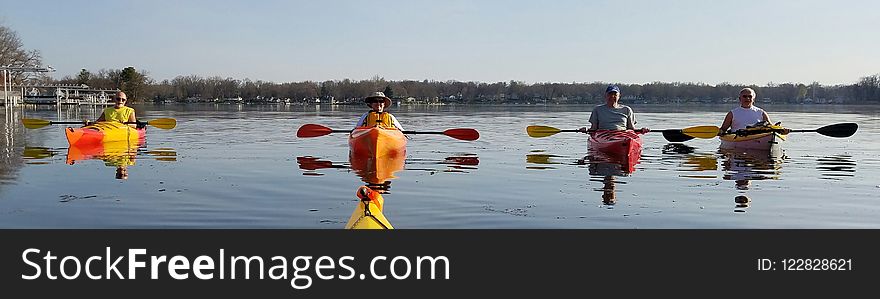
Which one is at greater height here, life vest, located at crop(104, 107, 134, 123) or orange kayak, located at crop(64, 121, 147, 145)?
life vest, located at crop(104, 107, 134, 123)

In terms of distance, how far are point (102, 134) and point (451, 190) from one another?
11.8 m

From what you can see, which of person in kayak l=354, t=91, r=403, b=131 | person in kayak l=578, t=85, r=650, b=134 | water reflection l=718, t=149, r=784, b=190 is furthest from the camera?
person in kayak l=578, t=85, r=650, b=134

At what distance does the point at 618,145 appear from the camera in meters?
16.9

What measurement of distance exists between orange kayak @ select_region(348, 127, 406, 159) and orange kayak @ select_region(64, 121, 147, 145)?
7053mm

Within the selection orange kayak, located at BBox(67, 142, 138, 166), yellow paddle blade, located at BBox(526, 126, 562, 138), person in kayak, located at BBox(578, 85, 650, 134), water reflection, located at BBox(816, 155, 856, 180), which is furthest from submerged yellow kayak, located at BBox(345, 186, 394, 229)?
yellow paddle blade, located at BBox(526, 126, 562, 138)

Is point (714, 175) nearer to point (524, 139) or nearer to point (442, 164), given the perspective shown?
point (442, 164)

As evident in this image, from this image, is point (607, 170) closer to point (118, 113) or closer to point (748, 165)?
point (748, 165)

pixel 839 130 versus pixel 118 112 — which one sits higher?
pixel 118 112

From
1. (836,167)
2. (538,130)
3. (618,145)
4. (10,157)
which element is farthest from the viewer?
(538,130)

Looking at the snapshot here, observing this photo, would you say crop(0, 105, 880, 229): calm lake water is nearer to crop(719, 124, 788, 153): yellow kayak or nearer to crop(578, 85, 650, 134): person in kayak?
crop(719, 124, 788, 153): yellow kayak

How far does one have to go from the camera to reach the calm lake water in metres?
8.66

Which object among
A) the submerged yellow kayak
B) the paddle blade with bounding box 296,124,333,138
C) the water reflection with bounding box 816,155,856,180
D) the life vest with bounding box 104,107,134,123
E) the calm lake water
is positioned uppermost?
the life vest with bounding box 104,107,134,123

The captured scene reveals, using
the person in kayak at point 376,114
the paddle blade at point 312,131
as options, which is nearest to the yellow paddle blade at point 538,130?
the person in kayak at point 376,114

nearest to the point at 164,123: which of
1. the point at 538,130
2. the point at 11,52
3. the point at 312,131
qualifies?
the point at 312,131
